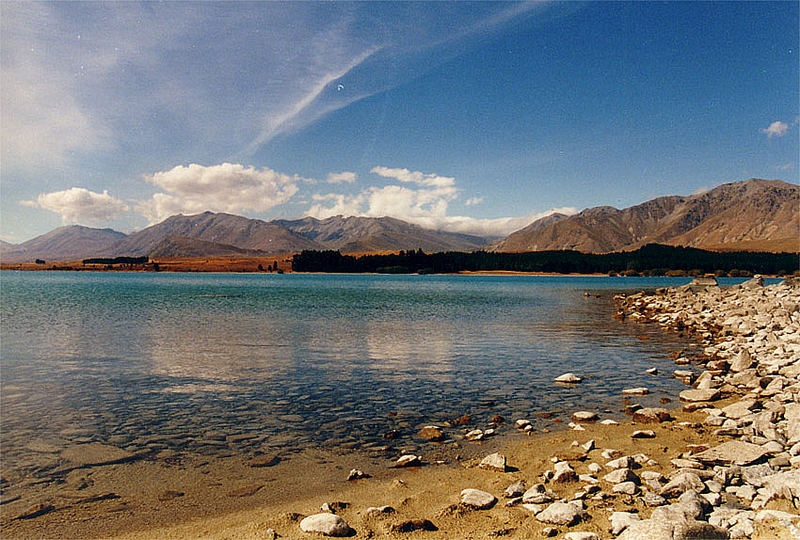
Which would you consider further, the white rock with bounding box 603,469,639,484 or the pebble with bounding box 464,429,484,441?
the pebble with bounding box 464,429,484,441

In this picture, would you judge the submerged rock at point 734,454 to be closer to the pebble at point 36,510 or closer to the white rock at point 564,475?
the white rock at point 564,475

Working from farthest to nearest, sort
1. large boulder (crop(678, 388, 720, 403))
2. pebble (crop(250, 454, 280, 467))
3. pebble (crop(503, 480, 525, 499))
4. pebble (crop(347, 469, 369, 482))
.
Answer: large boulder (crop(678, 388, 720, 403))
pebble (crop(250, 454, 280, 467))
pebble (crop(347, 469, 369, 482))
pebble (crop(503, 480, 525, 499))

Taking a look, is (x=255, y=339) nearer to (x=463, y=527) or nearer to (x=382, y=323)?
(x=382, y=323)

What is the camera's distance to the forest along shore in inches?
327

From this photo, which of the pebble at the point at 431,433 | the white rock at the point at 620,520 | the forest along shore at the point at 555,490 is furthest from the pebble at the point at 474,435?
the white rock at the point at 620,520

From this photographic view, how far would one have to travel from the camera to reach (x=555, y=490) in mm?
10078

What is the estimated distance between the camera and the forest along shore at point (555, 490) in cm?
831

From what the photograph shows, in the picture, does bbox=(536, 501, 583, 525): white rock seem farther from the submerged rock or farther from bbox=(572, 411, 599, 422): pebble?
bbox=(572, 411, 599, 422): pebble

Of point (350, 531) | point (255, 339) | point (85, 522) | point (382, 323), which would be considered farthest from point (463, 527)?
point (382, 323)

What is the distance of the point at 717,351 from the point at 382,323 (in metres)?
27.8

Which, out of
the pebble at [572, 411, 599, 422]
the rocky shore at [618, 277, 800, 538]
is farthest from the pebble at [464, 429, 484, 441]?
the rocky shore at [618, 277, 800, 538]

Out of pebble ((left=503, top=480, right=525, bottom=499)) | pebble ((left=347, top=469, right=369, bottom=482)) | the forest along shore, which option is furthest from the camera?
pebble ((left=347, top=469, right=369, bottom=482))

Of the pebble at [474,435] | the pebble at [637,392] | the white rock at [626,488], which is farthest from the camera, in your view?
the pebble at [637,392]

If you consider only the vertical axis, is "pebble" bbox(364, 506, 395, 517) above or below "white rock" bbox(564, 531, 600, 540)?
below
